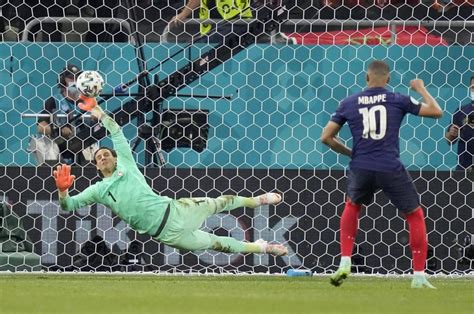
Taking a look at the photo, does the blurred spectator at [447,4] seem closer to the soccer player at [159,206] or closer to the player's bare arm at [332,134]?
the soccer player at [159,206]

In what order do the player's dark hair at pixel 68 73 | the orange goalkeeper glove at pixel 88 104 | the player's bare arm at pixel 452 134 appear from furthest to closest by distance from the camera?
1. the player's dark hair at pixel 68 73
2. the player's bare arm at pixel 452 134
3. the orange goalkeeper glove at pixel 88 104

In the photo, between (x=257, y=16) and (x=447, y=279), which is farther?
(x=257, y=16)

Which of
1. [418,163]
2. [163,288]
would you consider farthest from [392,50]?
[163,288]

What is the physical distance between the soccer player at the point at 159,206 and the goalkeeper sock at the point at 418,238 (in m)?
1.50

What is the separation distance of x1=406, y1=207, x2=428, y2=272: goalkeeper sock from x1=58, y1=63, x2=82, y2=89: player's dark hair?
4.10m

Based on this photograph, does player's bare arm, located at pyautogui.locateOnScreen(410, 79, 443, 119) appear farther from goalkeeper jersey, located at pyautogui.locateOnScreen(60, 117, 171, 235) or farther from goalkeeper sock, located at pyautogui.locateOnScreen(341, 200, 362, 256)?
goalkeeper jersey, located at pyautogui.locateOnScreen(60, 117, 171, 235)

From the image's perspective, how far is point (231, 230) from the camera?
1348 cm

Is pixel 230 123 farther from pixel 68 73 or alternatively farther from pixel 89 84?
pixel 89 84

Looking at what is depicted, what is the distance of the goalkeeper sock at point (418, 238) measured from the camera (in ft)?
36.1

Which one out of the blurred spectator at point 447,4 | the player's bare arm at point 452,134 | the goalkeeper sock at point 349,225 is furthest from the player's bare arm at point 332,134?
the blurred spectator at point 447,4

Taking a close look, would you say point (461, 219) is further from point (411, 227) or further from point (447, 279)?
point (411, 227)

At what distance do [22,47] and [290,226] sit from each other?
9.73ft

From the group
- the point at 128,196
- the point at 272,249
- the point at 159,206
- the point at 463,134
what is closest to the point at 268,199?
the point at 272,249

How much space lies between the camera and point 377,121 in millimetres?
10914
